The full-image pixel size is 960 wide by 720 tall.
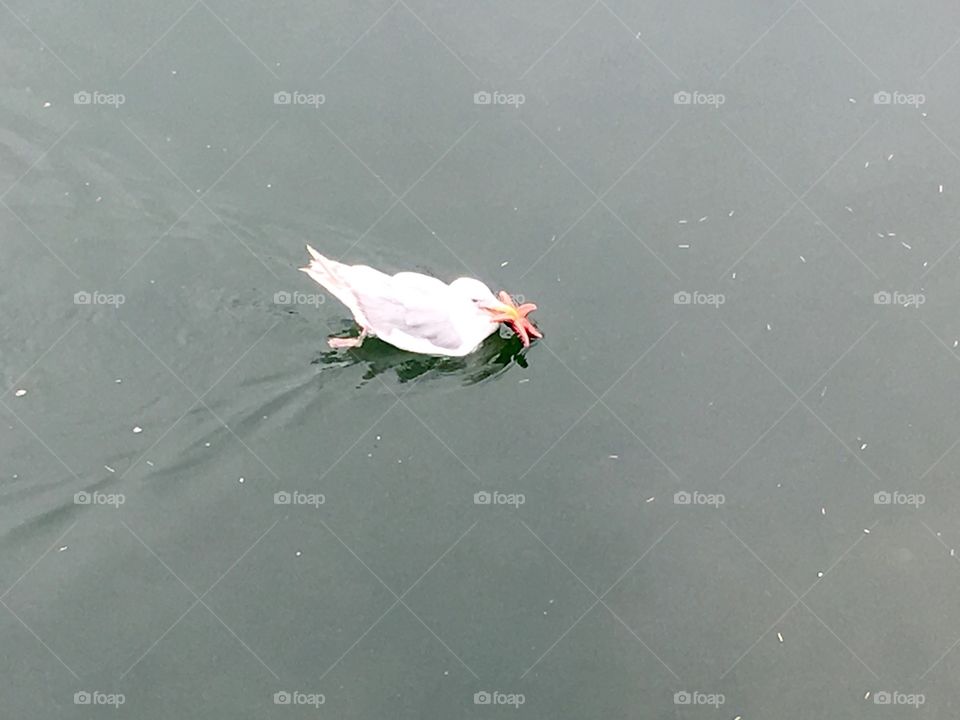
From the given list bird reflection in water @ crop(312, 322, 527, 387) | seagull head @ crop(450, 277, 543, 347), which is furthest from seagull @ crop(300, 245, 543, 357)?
bird reflection in water @ crop(312, 322, 527, 387)

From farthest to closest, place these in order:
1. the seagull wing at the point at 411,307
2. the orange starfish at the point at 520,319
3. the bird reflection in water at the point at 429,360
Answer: the bird reflection in water at the point at 429,360
the orange starfish at the point at 520,319
the seagull wing at the point at 411,307

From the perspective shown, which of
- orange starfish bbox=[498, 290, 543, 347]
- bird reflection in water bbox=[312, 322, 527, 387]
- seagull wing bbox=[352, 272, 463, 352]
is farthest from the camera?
bird reflection in water bbox=[312, 322, 527, 387]

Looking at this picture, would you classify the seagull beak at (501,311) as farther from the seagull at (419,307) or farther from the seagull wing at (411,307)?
the seagull wing at (411,307)

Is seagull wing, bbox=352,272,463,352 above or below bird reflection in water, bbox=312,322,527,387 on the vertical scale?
above

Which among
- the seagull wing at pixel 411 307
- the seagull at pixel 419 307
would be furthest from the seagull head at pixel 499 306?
the seagull wing at pixel 411 307

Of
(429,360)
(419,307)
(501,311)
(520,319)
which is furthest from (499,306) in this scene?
(429,360)

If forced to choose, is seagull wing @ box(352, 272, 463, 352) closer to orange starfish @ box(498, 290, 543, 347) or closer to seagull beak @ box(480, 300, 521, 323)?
seagull beak @ box(480, 300, 521, 323)
